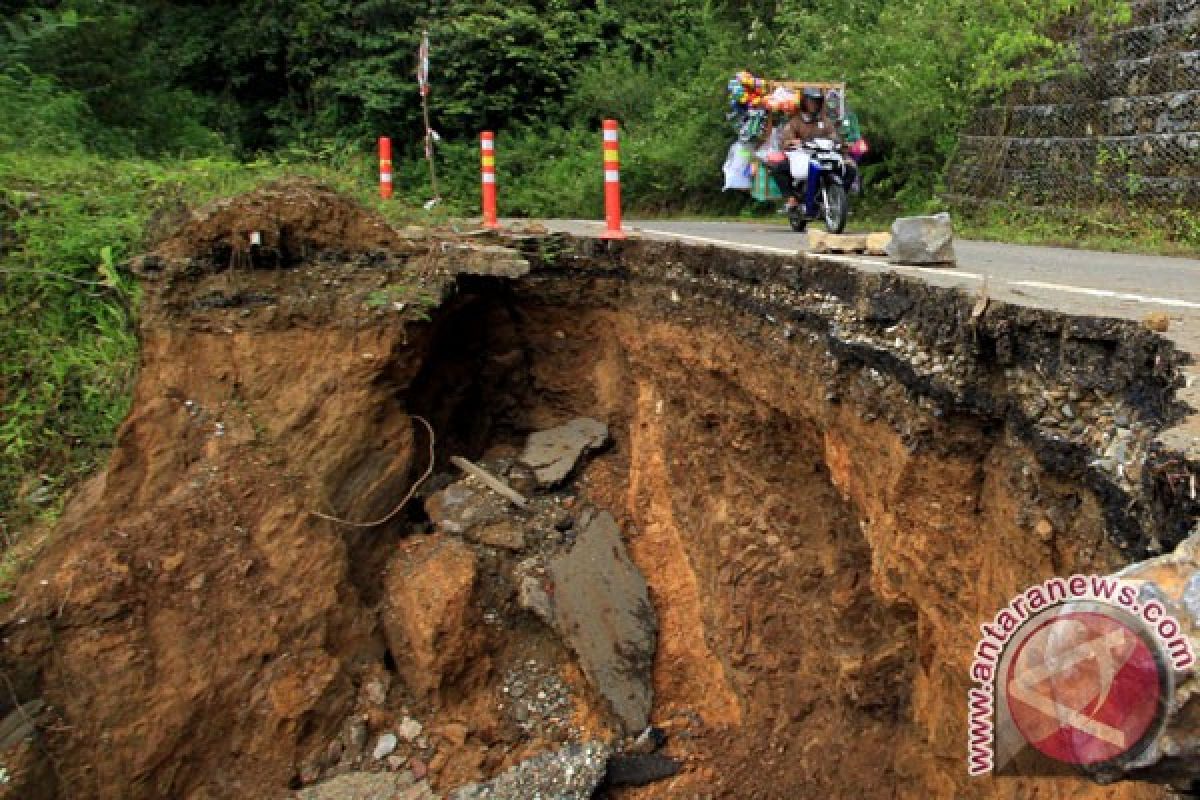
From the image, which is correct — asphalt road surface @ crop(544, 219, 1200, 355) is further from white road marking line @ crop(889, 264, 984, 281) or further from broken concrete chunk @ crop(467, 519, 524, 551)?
broken concrete chunk @ crop(467, 519, 524, 551)

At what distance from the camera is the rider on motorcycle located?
8.28 meters

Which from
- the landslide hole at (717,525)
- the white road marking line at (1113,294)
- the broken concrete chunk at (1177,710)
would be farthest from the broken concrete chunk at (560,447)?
the broken concrete chunk at (1177,710)

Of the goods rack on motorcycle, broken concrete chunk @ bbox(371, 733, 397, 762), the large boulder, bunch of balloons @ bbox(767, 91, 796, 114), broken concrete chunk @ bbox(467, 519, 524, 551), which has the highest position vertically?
bunch of balloons @ bbox(767, 91, 796, 114)

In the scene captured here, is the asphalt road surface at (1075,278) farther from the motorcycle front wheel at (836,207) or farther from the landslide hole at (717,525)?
the landslide hole at (717,525)

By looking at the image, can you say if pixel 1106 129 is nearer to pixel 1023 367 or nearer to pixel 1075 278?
pixel 1075 278

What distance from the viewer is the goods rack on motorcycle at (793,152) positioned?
7.81m

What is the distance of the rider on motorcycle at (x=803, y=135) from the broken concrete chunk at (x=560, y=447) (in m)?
2.98

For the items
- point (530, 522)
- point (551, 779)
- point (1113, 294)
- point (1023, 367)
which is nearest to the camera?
point (1023, 367)

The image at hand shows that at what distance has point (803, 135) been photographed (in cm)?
855

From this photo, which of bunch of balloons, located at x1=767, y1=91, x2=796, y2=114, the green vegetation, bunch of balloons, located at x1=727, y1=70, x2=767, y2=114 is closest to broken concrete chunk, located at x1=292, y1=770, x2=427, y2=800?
the green vegetation

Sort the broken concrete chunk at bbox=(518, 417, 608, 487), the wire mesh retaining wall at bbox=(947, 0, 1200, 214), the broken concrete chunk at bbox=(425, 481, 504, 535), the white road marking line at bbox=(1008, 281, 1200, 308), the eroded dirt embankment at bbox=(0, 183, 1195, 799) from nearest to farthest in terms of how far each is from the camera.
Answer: the white road marking line at bbox=(1008, 281, 1200, 308) → the eroded dirt embankment at bbox=(0, 183, 1195, 799) → the broken concrete chunk at bbox=(425, 481, 504, 535) → the broken concrete chunk at bbox=(518, 417, 608, 487) → the wire mesh retaining wall at bbox=(947, 0, 1200, 214)

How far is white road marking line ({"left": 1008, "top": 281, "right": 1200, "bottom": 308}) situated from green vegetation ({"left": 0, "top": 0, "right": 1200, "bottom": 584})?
14.2ft

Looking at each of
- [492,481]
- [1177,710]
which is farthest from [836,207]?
[1177,710]

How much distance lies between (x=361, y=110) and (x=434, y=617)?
1182cm
